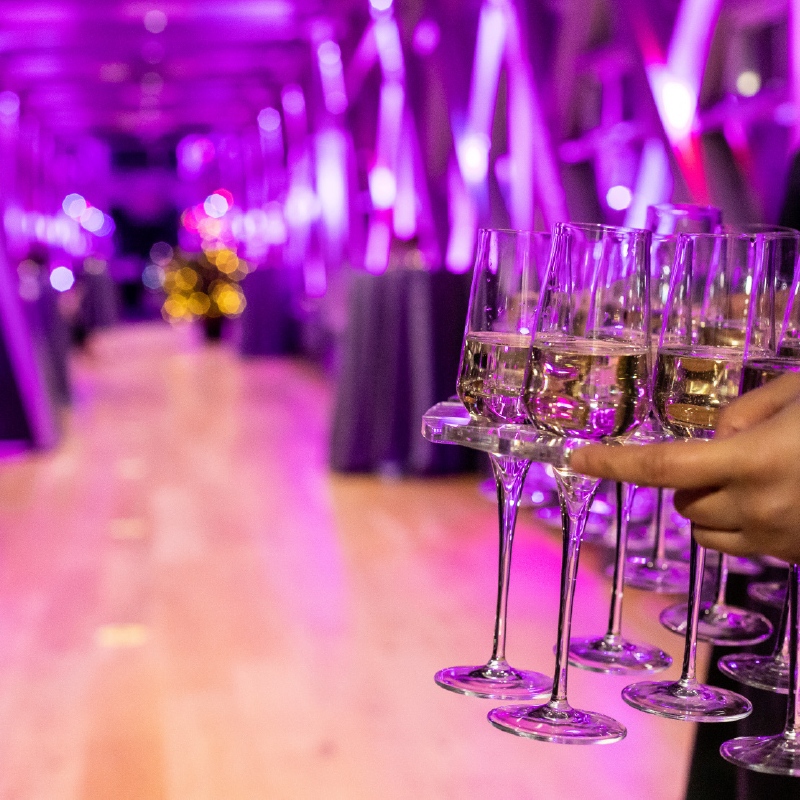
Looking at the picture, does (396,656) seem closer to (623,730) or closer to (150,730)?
(150,730)

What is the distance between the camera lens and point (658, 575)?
3.71ft

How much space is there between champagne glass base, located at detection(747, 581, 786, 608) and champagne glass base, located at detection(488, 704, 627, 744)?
0.30 metres

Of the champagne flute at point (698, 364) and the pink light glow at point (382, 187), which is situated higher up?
the pink light glow at point (382, 187)

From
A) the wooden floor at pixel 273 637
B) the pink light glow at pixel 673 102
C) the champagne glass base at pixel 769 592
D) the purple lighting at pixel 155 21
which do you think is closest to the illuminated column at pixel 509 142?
the pink light glow at pixel 673 102

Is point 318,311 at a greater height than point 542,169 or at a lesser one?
lesser

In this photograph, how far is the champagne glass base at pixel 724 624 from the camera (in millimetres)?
983

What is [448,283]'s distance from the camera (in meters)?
5.12

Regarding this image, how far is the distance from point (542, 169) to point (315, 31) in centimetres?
621

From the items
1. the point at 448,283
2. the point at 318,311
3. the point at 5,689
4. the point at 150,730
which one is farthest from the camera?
the point at 318,311

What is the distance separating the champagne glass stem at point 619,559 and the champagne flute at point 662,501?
0.09 meters

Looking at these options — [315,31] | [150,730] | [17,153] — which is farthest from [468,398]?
[17,153]

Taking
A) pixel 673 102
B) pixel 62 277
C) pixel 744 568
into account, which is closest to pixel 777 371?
pixel 744 568

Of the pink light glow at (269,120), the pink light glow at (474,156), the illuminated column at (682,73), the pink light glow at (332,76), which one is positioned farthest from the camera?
the pink light glow at (269,120)

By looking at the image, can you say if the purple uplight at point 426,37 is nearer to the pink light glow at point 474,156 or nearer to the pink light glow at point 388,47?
the pink light glow at point 388,47
